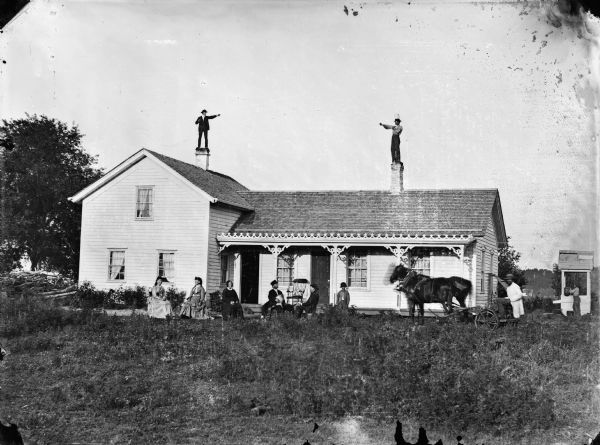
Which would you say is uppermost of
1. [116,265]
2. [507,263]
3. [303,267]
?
[507,263]

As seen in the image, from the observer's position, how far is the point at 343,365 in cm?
1045

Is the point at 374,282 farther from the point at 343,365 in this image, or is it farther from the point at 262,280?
the point at 343,365

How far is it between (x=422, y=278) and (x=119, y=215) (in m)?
11.3

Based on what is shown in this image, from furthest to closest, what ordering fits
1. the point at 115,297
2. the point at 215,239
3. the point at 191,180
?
the point at 215,239, the point at 191,180, the point at 115,297

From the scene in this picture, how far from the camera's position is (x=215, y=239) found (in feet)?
72.0

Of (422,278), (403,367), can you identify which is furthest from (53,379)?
(422,278)

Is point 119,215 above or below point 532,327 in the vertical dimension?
above

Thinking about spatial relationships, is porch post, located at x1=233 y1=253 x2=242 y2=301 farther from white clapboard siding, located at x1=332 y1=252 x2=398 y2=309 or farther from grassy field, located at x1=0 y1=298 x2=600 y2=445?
grassy field, located at x1=0 y1=298 x2=600 y2=445

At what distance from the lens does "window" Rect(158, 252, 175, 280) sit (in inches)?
834

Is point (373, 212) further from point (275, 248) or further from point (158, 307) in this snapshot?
point (158, 307)

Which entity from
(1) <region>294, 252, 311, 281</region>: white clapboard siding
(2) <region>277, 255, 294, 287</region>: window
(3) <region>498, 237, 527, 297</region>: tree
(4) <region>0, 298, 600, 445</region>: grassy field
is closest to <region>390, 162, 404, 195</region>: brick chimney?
(1) <region>294, 252, 311, 281</region>: white clapboard siding

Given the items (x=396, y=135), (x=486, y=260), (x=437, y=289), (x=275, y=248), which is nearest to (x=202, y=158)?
(x=275, y=248)

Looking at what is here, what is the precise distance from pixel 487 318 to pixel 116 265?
1313cm

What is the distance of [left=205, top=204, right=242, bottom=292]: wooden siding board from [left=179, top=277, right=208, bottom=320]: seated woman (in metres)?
3.59
